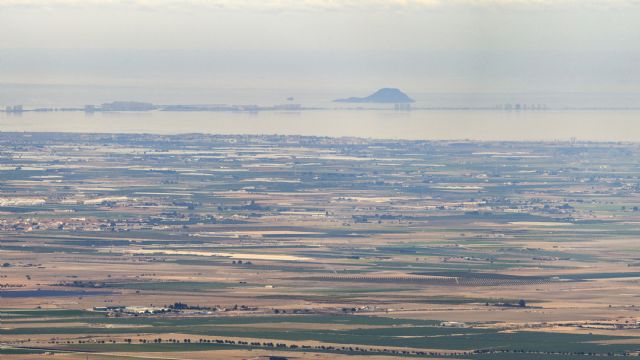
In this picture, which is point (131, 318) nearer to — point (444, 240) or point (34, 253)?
point (34, 253)

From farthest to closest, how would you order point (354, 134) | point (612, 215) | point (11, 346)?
point (354, 134) → point (612, 215) → point (11, 346)

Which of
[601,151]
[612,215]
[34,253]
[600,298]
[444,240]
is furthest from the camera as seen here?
[601,151]

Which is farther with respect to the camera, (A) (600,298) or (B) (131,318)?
(A) (600,298)

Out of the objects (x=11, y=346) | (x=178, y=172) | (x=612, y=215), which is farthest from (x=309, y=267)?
(x=178, y=172)

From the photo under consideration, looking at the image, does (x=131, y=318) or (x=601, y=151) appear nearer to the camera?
(x=131, y=318)

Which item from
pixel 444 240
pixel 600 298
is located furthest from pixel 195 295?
pixel 444 240

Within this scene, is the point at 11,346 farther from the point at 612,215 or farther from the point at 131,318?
the point at 612,215
